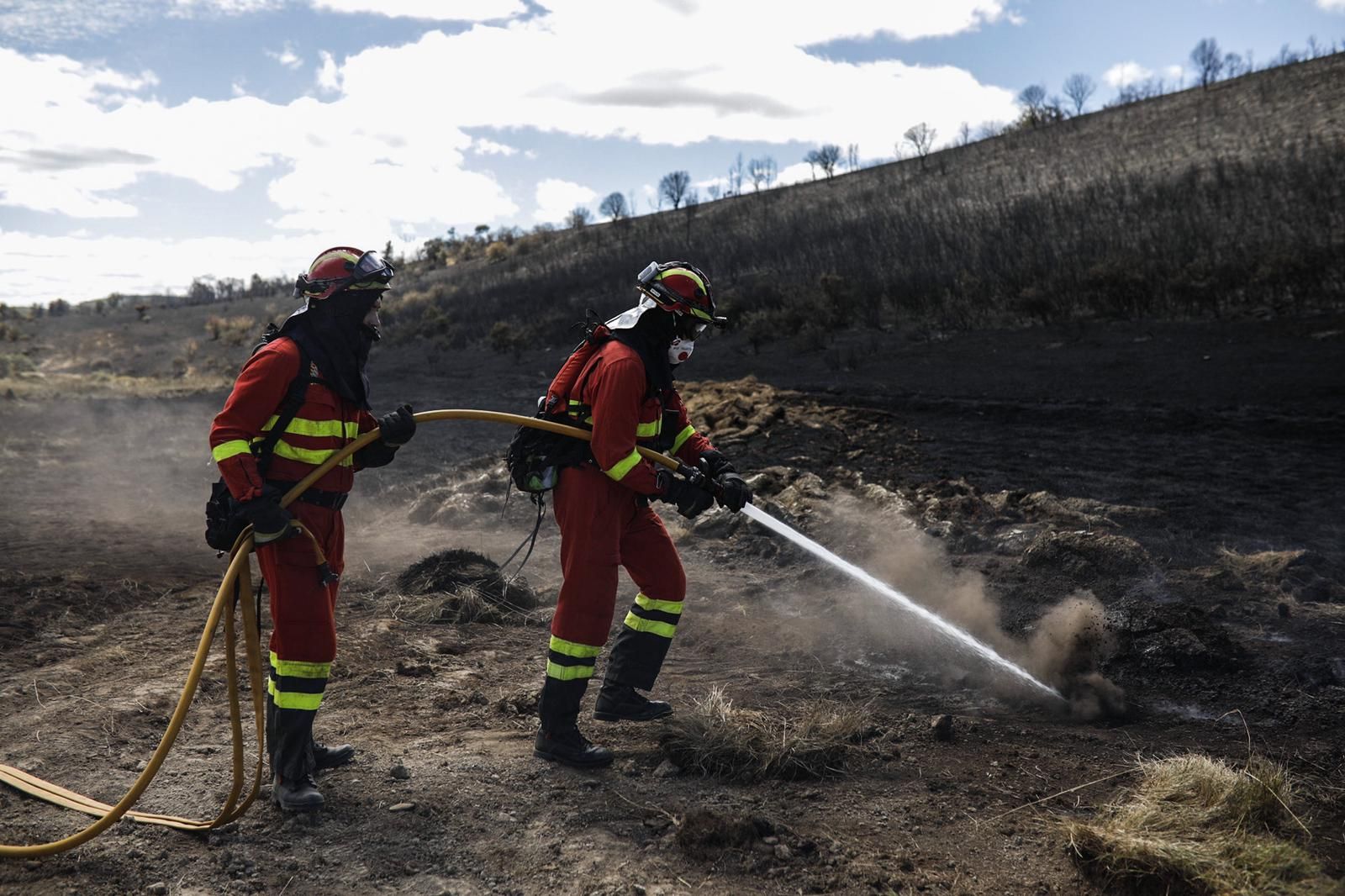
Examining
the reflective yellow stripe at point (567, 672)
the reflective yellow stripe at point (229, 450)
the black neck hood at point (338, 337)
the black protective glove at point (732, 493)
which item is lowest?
the reflective yellow stripe at point (567, 672)

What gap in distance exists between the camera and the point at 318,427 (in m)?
3.88

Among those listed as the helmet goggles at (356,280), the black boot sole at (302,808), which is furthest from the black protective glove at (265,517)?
the black boot sole at (302,808)

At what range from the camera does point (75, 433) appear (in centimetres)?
1758

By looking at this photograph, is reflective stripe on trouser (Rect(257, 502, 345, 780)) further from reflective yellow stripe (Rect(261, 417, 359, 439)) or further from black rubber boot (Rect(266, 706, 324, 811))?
reflective yellow stripe (Rect(261, 417, 359, 439))

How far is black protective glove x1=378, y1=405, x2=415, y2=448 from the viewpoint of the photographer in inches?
159

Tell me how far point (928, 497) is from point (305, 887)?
21.0 ft

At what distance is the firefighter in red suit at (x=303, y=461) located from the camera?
3.65m

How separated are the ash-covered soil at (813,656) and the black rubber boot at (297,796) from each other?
74 mm

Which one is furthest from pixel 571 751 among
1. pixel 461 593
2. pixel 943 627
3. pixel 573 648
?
pixel 461 593

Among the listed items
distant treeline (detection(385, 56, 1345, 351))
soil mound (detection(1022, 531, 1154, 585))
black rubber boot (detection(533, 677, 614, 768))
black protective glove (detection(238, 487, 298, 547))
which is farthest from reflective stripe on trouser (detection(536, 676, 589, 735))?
distant treeline (detection(385, 56, 1345, 351))

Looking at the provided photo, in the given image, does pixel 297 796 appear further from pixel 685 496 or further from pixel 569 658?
pixel 685 496

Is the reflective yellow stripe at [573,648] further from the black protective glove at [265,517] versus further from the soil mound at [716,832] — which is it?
the black protective glove at [265,517]

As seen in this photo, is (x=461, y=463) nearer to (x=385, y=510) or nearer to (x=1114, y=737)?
(x=385, y=510)

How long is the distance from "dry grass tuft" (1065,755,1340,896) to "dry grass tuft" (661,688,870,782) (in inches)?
Answer: 42.2
